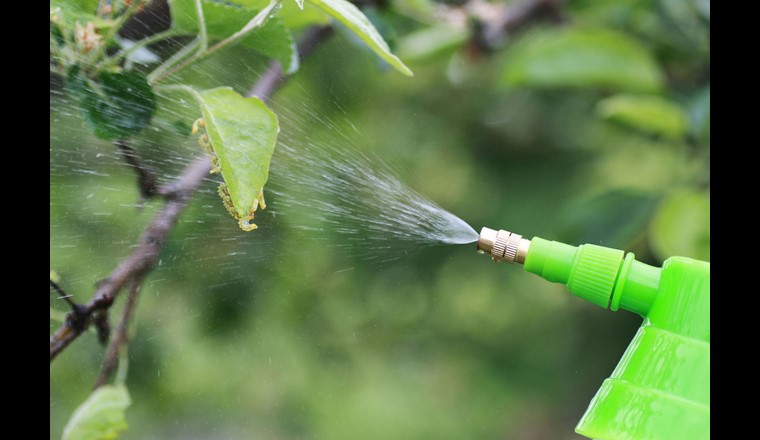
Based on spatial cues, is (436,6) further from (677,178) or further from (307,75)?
(677,178)

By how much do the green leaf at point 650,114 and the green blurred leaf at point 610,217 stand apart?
11 centimetres

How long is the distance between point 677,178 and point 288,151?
795 mm

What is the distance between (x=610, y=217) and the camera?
114 cm

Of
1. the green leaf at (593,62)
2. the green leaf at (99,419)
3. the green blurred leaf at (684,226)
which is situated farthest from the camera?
the green leaf at (593,62)

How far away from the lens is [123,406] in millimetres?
601

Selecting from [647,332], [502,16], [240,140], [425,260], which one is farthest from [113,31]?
[425,260]

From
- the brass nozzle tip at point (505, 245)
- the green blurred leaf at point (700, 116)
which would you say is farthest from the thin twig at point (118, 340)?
the green blurred leaf at point (700, 116)

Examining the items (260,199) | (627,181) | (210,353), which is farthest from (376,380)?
(260,199)

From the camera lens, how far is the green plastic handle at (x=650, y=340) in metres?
0.51

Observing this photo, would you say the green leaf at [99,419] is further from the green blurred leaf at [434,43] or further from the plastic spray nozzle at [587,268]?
the green blurred leaf at [434,43]

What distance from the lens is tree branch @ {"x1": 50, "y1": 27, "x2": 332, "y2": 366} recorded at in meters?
0.57

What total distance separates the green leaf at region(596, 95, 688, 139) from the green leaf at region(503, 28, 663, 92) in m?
0.05

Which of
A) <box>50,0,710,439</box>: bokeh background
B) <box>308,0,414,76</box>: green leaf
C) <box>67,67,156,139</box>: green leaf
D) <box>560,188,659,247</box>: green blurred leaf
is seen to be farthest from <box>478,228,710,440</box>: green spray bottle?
<box>560,188,659,247</box>: green blurred leaf

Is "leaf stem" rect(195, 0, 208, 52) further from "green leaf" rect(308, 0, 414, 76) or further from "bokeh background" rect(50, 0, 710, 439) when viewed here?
"bokeh background" rect(50, 0, 710, 439)
